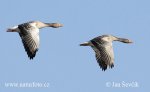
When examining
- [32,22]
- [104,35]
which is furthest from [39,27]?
[104,35]

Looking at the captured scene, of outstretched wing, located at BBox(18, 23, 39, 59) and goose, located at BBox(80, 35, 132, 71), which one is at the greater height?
outstretched wing, located at BBox(18, 23, 39, 59)

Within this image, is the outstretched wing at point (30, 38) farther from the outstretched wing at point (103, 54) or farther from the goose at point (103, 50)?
the outstretched wing at point (103, 54)

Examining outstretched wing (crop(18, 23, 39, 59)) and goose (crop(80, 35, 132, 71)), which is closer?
outstretched wing (crop(18, 23, 39, 59))

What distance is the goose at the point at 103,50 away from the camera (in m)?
39.4

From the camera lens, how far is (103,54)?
130 ft

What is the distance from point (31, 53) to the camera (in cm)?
3844

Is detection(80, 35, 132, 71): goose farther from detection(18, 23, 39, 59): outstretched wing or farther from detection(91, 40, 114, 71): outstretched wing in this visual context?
detection(18, 23, 39, 59): outstretched wing

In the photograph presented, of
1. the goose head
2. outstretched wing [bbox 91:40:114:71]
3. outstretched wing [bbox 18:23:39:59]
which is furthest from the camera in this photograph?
the goose head

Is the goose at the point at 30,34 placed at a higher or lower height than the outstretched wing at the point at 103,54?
higher

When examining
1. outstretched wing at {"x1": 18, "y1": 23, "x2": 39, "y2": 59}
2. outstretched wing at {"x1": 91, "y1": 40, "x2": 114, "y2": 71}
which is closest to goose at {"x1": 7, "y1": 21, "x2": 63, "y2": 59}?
outstretched wing at {"x1": 18, "y1": 23, "x2": 39, "y2": 59}

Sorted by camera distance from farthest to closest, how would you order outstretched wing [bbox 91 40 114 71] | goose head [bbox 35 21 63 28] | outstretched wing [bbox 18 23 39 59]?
goose head [bbox 35 21 63 28]
outstretched wing [bbox 91 40 114 71]
outstretched wing [bbox 18 23 39 59]

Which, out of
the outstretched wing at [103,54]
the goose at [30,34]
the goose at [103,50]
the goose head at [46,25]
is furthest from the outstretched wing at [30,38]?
the outstretched wing at [103,54]

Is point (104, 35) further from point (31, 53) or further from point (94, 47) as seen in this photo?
point (31, 53)

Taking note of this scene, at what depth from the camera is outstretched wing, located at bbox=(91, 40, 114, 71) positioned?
1549 inches
